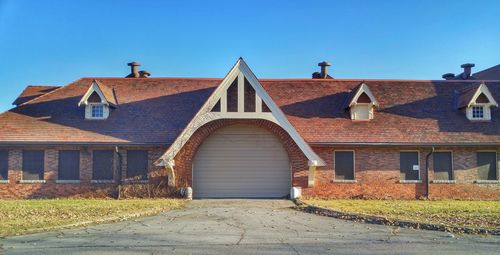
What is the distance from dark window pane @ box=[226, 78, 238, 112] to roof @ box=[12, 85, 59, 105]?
12622 millimetres

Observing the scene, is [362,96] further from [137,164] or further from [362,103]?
[137,164]

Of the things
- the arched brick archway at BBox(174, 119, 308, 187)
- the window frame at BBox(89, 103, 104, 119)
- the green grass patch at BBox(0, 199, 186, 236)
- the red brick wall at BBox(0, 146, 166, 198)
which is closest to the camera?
the green grass patch at BBox(0, 199, 186, 236)

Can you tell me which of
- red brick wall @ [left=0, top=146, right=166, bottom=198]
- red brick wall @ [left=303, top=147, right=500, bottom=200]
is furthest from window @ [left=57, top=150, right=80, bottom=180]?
red brick wall @ [left=303, top=147, right=500, bottom=200]

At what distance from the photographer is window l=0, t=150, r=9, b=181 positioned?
2311 centimetres

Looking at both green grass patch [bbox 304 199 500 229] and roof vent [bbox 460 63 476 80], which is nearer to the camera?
green grass patch [bbox 304 199 500 229]

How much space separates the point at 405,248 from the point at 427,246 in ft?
2.05

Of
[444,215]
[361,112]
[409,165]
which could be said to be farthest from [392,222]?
[361,112]

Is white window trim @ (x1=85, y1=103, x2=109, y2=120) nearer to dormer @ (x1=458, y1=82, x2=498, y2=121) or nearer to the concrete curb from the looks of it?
the concrete curb

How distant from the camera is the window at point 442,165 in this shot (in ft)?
77.5

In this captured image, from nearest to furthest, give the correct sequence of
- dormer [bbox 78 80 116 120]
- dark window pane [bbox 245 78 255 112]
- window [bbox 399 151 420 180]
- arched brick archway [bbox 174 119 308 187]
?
dark window pane [bbox 245 78 255 112]
arched brick archway [bbox 174 119 308 187]
window [bbox 399 151 420 180]
dormer [bbox 78 80 116 120]

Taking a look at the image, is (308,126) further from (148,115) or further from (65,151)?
(65,151)

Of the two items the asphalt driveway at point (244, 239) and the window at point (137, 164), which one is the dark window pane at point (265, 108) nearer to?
the window at point (137, 164)

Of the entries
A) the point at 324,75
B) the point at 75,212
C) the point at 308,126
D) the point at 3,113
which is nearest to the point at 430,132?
the point at 308,126

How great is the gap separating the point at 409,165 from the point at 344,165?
3.10 meters
